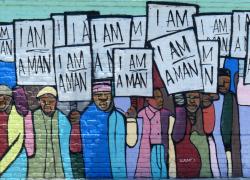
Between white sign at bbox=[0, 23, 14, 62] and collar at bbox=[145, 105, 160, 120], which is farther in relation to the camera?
collar at bbox=[145, 105, 160, 120]

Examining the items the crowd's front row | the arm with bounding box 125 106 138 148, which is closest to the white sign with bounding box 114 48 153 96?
the crowd's front row

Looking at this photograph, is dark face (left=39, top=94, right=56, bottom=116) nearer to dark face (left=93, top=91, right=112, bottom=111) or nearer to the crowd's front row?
the crowd's front row

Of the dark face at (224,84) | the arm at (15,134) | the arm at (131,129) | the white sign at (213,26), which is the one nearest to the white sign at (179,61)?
the white sign at (213,26)

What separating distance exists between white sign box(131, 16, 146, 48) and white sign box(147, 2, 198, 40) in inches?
2.7

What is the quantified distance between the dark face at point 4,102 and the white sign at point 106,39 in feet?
4.10

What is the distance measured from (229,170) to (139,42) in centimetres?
221

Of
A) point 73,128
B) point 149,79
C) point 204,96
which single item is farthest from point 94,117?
point 204,96

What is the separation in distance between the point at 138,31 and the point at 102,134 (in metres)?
1.51

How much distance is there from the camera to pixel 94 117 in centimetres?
870

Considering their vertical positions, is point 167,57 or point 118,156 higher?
point 167,57

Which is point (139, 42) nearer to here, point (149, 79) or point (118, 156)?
point (149, 79)

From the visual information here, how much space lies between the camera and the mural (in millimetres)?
8602

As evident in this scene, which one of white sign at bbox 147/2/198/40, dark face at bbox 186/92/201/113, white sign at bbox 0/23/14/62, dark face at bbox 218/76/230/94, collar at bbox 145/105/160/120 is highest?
white sign at bbox 147/2/198/40

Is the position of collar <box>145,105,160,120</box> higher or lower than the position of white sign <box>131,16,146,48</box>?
lower
